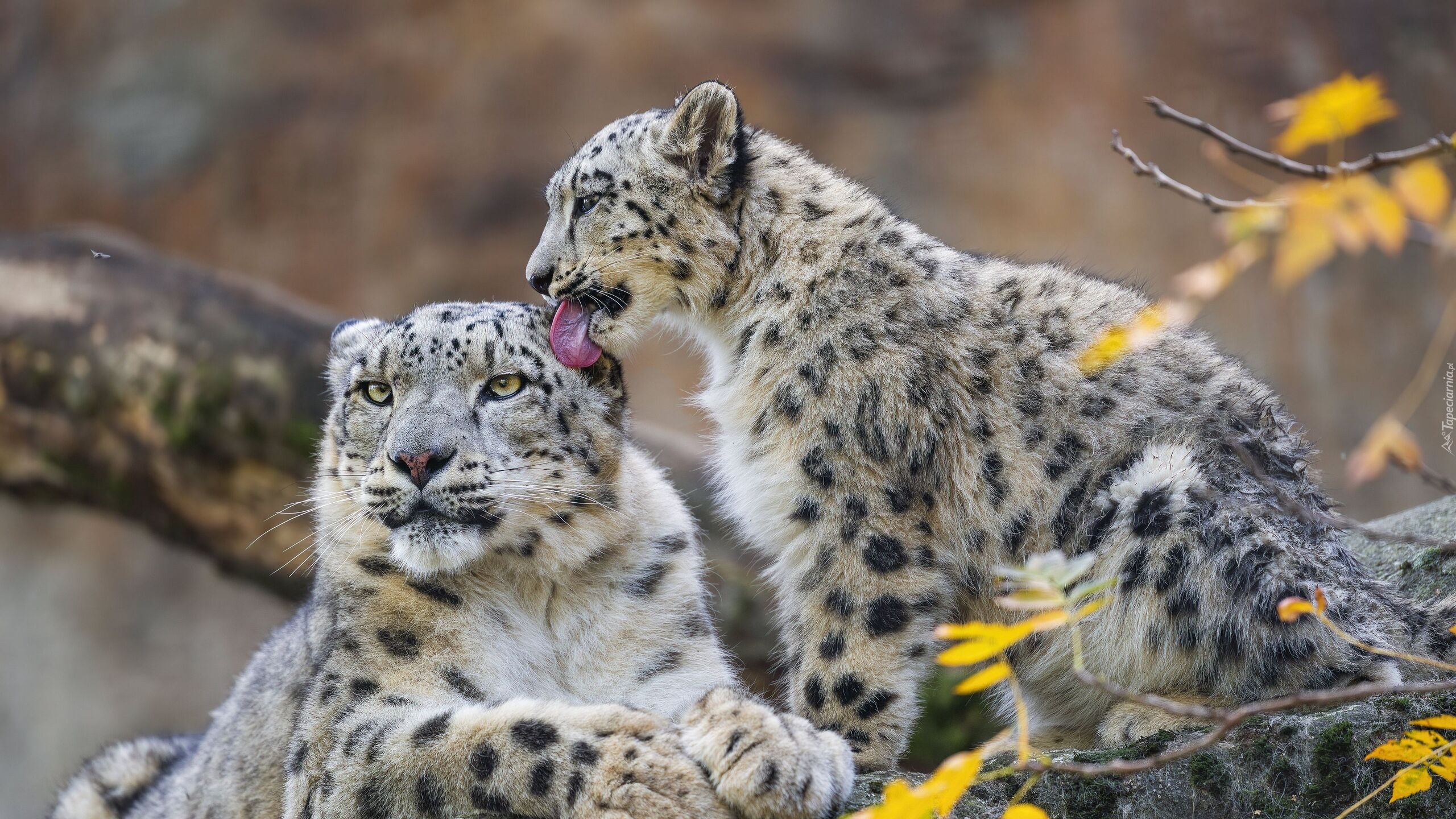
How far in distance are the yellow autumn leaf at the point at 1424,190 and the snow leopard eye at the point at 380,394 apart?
3.21 metres

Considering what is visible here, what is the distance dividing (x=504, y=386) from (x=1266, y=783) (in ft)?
8.59

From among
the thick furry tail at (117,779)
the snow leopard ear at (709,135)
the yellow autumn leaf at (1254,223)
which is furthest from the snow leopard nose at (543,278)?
the yellow autumn leaf at (1254,223)

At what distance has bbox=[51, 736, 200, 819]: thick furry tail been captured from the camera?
18.7 ft

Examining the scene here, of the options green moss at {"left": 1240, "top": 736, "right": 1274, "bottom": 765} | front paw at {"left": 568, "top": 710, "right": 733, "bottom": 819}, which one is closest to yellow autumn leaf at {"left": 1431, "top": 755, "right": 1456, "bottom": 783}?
green moss at {"left": 1240, "top": 736, "right": 1274, "bottom": 765}

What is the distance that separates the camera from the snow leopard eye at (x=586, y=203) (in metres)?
5.18

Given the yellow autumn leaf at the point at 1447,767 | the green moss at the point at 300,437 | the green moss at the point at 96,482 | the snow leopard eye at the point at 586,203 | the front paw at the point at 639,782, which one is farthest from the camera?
the green moss at the point at 96,482

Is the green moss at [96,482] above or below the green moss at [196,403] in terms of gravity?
below

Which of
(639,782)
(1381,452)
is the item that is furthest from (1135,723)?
(1381,452)

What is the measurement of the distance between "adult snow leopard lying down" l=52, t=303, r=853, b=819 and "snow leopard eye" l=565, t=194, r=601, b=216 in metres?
0.70

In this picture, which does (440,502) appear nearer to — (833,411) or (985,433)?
(833,411)

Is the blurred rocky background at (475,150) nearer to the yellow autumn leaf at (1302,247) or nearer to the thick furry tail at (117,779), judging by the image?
the thick furry tail at (117,779)

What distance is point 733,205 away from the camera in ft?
16.5

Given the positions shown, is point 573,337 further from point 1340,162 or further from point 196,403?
point 196,403

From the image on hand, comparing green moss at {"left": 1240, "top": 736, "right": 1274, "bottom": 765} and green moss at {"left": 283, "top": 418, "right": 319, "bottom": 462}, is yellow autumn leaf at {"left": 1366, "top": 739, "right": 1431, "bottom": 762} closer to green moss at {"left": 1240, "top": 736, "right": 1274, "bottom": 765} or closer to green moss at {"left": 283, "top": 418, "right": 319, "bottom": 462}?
green moss at {"left": 1240, "top": 736, "right": 1274, "bottom": 765}
